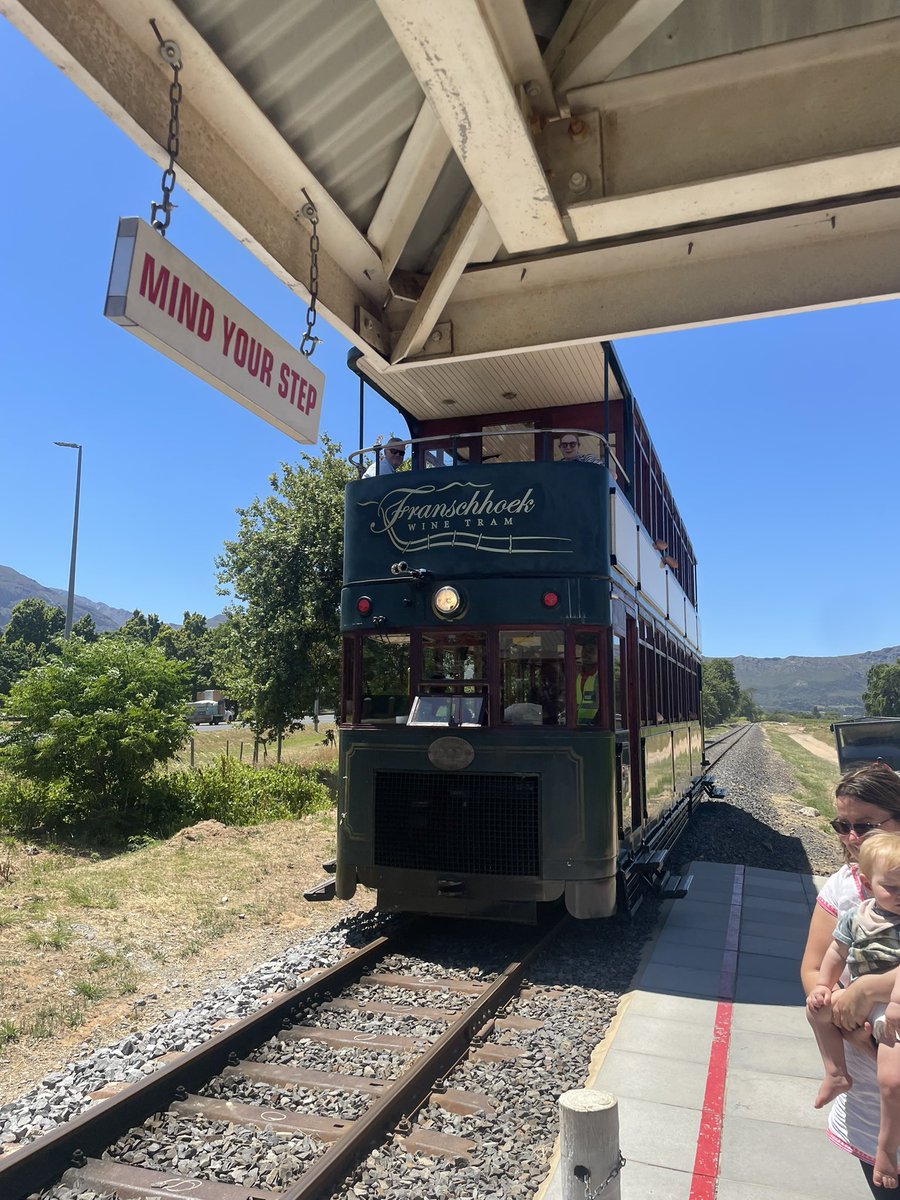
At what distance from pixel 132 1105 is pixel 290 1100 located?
0.77 metres

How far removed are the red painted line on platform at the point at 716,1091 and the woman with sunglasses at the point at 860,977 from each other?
3.62ft

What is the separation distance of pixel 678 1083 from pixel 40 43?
5.40m

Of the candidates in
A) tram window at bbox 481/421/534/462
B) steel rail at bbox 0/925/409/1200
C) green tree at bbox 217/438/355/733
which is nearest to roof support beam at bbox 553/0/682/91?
steel rail at bbox 0/925/409/1200

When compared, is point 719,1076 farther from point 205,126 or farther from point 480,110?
point 205,126

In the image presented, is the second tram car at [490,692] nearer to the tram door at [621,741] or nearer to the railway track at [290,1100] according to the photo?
the tram door at [621,741]

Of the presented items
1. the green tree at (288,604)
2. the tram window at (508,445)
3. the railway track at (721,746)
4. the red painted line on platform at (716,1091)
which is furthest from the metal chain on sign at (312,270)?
the railway track at (721,746)

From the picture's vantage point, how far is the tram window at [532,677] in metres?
6.66

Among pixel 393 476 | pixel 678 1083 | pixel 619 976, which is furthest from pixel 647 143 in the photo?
pixel 619 976

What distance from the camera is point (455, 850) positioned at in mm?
6535

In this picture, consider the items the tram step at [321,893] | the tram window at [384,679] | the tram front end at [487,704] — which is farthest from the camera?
the tram step at [321,893]

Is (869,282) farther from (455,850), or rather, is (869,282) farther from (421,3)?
(455,850)

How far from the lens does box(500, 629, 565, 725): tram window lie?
6.66 metres

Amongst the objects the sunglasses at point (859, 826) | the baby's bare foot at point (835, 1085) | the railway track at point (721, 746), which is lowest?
the railway track at point (721, 746)

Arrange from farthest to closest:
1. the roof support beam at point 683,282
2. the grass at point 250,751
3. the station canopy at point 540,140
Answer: the grass at point 250,751
the roof support beam at point 683,282
the station canopy at point 540,140
